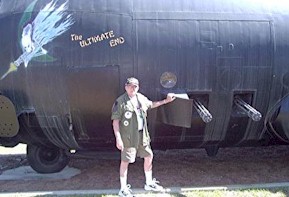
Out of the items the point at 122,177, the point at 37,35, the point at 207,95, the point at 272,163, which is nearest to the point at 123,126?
the point at 122,177

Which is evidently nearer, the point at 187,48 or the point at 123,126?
the point at 123,126

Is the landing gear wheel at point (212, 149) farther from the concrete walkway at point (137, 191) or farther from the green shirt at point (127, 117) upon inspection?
the green shirt at point (127, 117)

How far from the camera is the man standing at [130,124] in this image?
5.84 m

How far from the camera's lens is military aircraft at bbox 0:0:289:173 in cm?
632

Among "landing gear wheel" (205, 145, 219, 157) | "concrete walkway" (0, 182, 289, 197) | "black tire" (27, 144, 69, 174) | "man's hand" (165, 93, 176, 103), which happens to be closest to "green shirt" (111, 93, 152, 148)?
"man's hand" (165, 93, 176, 103)

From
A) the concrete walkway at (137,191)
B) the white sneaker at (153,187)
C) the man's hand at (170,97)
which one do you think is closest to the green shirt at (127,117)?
the man's hand at (170,97)

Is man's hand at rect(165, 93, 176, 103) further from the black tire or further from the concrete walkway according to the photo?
the black tire

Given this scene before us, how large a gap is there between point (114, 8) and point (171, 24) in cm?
77

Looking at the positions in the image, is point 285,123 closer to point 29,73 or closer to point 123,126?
point 123,126

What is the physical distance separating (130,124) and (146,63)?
87 centimetres

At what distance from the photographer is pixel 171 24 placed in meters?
6.38

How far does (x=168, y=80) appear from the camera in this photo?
20.9 ft

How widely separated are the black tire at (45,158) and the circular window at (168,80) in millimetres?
2147

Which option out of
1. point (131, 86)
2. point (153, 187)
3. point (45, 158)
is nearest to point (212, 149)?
point (153, 187)
